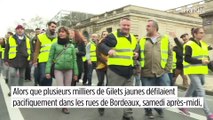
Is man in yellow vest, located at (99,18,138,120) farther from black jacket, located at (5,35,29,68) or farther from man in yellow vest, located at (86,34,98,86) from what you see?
man in yellow vest, located at (86,34,98,86)

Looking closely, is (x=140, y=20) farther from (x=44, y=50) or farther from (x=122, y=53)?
(x=122, y=53)

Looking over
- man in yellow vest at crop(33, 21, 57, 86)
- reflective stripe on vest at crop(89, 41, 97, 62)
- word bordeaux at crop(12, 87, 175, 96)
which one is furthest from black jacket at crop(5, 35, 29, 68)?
reflective stripe on vest at crop(89, 41, 97, 62)

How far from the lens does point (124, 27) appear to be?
7242 millimetres

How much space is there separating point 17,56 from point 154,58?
4.04 meters

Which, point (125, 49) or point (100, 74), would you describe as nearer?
point (125, 49)

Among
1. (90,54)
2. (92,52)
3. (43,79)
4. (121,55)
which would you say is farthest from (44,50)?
(92,52)

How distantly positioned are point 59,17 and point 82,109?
6129cm

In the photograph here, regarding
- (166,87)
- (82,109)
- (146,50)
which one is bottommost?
(82,109)

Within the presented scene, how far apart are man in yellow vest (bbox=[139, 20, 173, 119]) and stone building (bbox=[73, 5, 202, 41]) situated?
3206cm

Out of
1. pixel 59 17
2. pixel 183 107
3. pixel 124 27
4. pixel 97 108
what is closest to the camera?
pixel 124 27

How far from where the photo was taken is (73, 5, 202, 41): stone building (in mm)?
42906

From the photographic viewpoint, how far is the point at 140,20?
4338cm

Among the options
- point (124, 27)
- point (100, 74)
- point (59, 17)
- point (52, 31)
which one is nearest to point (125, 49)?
point (124, 27)

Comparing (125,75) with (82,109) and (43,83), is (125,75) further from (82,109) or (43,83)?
(43,83)
